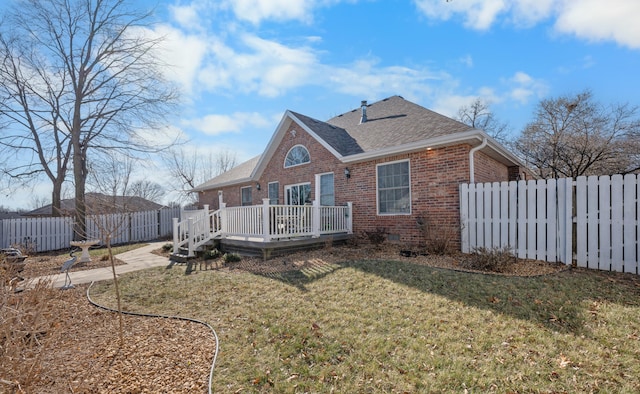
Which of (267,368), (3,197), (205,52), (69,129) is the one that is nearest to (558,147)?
(205,52)

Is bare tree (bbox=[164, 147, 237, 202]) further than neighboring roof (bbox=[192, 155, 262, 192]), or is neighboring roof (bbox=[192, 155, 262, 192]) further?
bare tree (bbox=[164, 147, 237, 202])

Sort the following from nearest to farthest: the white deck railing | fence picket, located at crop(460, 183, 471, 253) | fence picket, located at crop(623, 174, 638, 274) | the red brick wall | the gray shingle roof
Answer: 1. fence picket, located at crop(623, 174, 638, 274)
2. fence picket, located at crop(460, 183, 471, 253)
3. the red brick wall
4. the white deck railing
5. the gray shingle roof

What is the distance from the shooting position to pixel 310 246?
886 centimetres

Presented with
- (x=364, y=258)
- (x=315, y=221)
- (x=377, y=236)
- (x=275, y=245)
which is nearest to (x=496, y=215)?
(x=377, y=236)

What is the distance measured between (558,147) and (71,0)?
2666cm

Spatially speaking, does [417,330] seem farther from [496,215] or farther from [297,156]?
[297,156]

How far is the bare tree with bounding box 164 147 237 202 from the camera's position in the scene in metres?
29.7

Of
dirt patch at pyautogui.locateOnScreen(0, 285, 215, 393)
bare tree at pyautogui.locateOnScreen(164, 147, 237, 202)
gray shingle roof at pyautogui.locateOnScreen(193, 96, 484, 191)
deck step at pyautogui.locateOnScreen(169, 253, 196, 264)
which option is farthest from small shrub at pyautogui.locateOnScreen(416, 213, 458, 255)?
bare tree at pyautogui.locateOnScreen(164, 147, 237, 202)

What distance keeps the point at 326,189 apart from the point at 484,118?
62.5 feet

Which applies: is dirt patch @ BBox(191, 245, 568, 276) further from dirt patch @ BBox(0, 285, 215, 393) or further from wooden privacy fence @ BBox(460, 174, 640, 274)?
dirt patch @ BBox(0, 285, 215, 393)

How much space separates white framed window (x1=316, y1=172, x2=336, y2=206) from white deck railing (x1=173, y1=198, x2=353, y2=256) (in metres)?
1.07

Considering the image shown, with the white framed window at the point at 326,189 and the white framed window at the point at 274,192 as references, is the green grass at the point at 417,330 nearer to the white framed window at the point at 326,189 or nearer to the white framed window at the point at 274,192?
the white framed window at the point at 326,189

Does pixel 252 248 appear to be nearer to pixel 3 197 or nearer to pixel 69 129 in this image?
pixel 69 129

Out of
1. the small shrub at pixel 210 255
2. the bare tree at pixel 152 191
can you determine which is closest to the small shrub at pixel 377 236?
the small shrub at pixel 210 255
